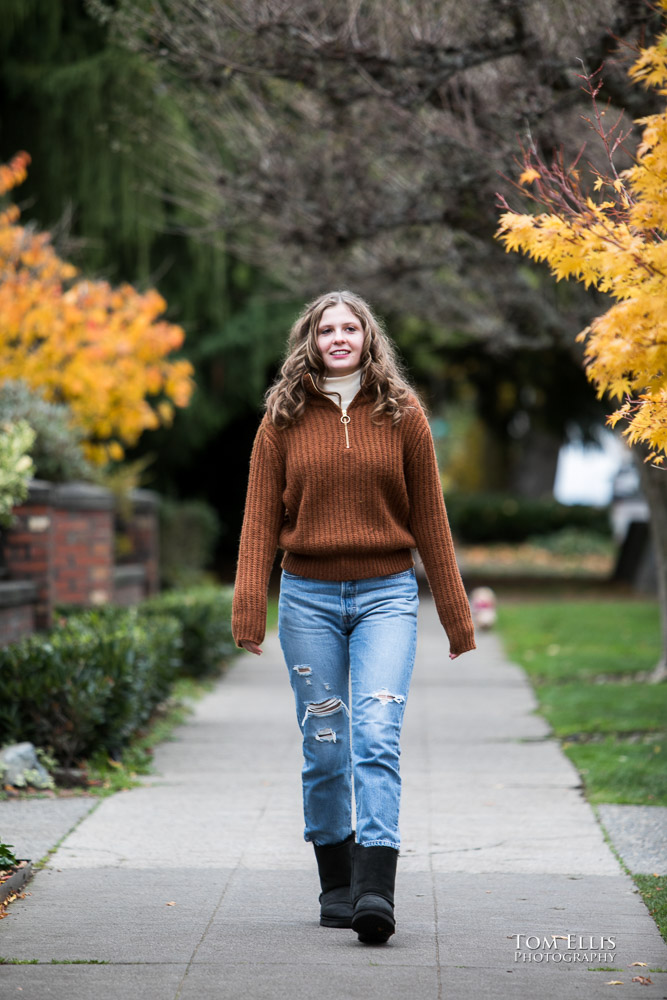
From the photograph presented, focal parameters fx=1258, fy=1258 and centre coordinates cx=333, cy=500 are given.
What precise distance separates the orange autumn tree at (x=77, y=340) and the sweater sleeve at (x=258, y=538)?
22.3 ft

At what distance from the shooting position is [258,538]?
Answer: 4.03m

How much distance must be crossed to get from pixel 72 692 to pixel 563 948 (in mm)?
3226

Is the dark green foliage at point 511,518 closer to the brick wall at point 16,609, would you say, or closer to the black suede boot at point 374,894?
the brick wall at point 16,609

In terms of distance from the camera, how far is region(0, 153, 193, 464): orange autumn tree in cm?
1070

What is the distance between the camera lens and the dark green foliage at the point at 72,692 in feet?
20.7

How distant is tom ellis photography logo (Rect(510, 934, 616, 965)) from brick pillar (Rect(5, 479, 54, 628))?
17.9ft

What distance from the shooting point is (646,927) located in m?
4.02

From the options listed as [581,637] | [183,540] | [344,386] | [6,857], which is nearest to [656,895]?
[344,386]

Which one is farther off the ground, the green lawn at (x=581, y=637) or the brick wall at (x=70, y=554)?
the brick wall at (x=70, y=554)

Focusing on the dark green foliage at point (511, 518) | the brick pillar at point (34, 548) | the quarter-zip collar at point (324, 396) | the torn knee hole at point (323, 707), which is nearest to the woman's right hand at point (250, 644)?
the torn knee hole at point (323, 707)

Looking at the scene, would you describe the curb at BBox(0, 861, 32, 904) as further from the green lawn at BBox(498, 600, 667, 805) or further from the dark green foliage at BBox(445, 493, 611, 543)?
the dark green foliage at BBox(445, 493, 611, 543)

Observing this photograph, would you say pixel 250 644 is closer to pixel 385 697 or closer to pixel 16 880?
pixel 385 697

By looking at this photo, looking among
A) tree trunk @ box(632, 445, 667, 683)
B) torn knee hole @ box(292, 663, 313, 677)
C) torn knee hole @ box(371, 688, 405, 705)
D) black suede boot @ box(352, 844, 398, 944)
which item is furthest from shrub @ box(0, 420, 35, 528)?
tree trunk @ box(632, 445, 667, 683)

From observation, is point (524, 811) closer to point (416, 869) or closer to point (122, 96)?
point (416, 869)
